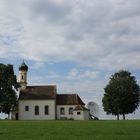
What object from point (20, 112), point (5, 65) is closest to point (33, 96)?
point (20, 112)

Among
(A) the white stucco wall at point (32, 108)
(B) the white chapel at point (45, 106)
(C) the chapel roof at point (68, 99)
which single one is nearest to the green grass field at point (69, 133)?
(B) the white chapel at point (45, 106)

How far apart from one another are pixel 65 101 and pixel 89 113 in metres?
7.52

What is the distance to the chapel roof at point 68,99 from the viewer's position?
11456 cm

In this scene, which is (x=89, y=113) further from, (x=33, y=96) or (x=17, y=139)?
(x=17, y=139)

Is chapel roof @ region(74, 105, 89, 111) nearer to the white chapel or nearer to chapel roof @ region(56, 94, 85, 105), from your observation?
the white chapel

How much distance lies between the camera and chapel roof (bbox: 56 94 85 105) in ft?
376

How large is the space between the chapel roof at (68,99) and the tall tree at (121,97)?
42.6 feet

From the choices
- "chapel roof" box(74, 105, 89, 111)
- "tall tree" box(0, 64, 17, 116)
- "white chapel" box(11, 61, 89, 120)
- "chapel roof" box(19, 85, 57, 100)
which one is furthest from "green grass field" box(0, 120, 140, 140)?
"chapel roof" box(19, 85, 57, 100)

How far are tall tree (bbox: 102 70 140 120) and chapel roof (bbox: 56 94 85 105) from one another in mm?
12971

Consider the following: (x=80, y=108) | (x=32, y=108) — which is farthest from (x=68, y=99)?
(x=32, y=108)

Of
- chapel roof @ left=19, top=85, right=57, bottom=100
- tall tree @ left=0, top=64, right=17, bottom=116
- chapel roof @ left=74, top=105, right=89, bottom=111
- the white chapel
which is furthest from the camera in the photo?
chapel roof @ left=19, top=85, right=57, bottom=100

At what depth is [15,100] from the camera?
104375 mm

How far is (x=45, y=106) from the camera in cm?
11369

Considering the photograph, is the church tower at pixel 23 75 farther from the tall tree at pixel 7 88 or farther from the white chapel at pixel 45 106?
the tall tree at pixel 7 88
